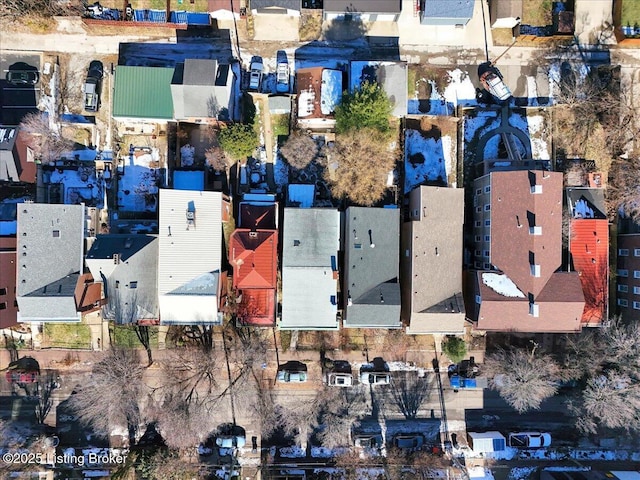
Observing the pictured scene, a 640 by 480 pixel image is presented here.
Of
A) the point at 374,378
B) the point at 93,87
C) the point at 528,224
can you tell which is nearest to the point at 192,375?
the point at 374,378

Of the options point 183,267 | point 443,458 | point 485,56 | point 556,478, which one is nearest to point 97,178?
point 183,267

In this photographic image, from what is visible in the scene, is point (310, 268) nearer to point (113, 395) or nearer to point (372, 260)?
point (372, 260)

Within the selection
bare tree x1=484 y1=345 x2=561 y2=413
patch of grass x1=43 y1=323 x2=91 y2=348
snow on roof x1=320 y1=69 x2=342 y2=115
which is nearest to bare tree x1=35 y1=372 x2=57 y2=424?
patch of grass x1=43 y1=323 x2=91 y2=348

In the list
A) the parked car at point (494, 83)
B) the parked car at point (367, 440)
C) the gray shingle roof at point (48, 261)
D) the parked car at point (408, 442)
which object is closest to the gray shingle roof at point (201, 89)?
the gray shingle roof at point (48, 261)

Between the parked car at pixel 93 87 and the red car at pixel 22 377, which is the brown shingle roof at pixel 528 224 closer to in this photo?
the parked car at pixel 93 87

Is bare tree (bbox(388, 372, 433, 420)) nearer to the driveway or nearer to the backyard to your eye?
the backyard

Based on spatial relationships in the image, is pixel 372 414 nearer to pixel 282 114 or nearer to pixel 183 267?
pixel 183 267
